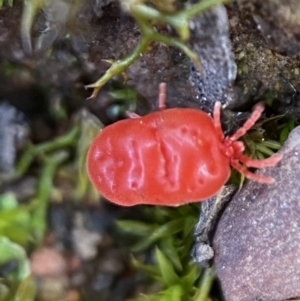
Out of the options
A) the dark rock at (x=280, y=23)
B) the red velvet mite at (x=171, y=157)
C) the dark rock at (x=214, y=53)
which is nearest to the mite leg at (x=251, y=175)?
the red velvet mite at (x=171, y=157)

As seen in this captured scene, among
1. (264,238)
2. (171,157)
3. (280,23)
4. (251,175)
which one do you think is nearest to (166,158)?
(171,157)

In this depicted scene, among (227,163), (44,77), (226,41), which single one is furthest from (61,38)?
(227,163)

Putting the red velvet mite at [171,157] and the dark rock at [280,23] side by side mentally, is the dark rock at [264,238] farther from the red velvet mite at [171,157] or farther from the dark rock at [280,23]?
the dark rock at [280,23]

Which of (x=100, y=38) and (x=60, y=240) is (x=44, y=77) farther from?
(x=60, y=240)

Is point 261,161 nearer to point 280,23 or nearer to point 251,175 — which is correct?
point 251,175

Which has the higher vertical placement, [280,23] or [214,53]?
[280,23]
